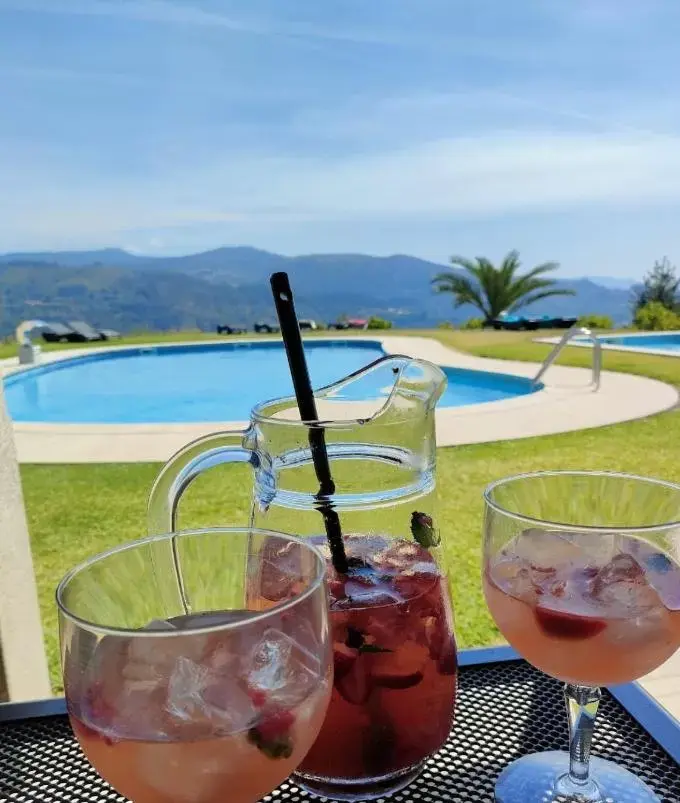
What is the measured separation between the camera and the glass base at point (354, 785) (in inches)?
29.5

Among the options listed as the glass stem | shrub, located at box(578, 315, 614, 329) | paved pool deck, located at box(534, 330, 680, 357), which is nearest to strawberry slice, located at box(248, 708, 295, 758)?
the glass stem

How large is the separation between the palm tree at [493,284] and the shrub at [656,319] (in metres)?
3.20

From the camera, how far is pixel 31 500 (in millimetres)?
4715

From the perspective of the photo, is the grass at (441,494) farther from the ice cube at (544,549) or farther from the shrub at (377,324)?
the shrub at (377,324)

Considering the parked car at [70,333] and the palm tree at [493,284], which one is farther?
the palm tree at [493,284]

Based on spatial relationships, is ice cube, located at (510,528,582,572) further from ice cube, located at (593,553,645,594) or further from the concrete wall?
the concrete wall

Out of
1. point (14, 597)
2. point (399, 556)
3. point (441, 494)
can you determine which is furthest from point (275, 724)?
point (441, 494)

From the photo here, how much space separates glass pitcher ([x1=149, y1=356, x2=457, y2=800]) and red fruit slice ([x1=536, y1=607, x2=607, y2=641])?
4.7 inches

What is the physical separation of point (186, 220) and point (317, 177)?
29694 mm

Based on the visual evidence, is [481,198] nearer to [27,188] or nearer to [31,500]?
[27,188]

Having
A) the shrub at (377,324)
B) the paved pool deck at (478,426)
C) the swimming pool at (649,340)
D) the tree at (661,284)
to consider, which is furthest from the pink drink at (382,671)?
the tree at (661,284)

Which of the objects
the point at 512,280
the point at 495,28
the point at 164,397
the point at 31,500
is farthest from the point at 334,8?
the point at 31,500

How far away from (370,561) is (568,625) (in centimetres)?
21

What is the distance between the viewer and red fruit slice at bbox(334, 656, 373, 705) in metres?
0.71
